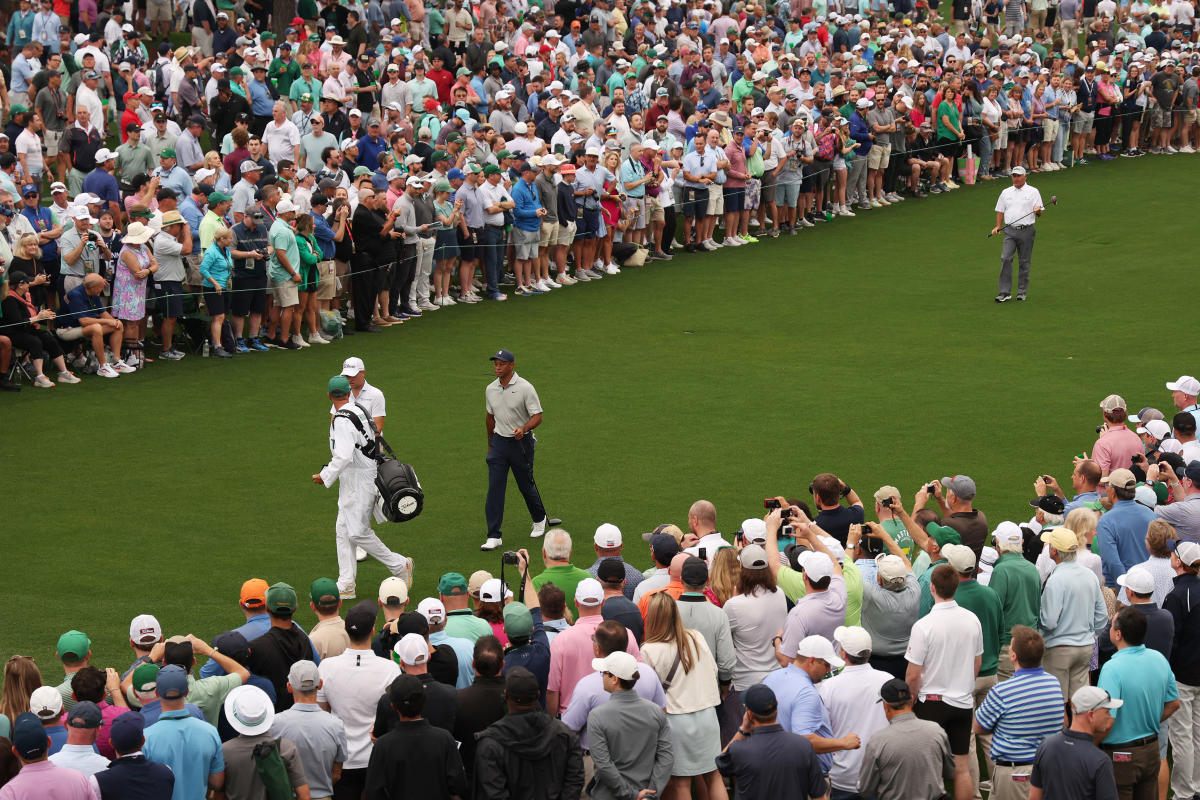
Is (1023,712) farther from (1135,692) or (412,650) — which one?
(412,650)

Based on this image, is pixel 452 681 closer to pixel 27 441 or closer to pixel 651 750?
pixel 651 750

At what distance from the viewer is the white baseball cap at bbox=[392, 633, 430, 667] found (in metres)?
8.46

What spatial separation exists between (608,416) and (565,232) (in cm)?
691

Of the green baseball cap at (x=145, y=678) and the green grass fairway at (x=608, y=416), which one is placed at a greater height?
the green baseball cap at (x=145, y=678)

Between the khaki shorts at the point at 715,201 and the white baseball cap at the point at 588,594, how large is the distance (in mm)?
18418

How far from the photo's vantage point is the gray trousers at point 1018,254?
23.4m

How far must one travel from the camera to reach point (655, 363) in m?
20.8

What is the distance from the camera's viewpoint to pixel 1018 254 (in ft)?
78.3

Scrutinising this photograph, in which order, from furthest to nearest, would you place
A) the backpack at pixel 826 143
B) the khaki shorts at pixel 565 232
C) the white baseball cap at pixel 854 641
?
the backpack at pixel 826 143
the khaki shorts at pixel 565 232
the white baseball cap at pixel 854 641

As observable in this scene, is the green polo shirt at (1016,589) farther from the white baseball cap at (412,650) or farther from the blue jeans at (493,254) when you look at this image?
the blue jeans at (493,254)

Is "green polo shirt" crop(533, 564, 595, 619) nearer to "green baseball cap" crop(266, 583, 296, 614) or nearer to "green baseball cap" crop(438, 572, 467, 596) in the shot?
"green baseball cap" crop(438, 572, 467, 596)

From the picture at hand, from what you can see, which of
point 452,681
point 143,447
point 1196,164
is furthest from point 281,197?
point 1196,164

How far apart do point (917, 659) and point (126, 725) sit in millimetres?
4710

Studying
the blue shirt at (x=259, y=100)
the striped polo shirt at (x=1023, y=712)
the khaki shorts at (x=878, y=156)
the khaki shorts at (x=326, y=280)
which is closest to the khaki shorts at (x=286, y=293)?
the khaki shorts at (x=326, y=280)
